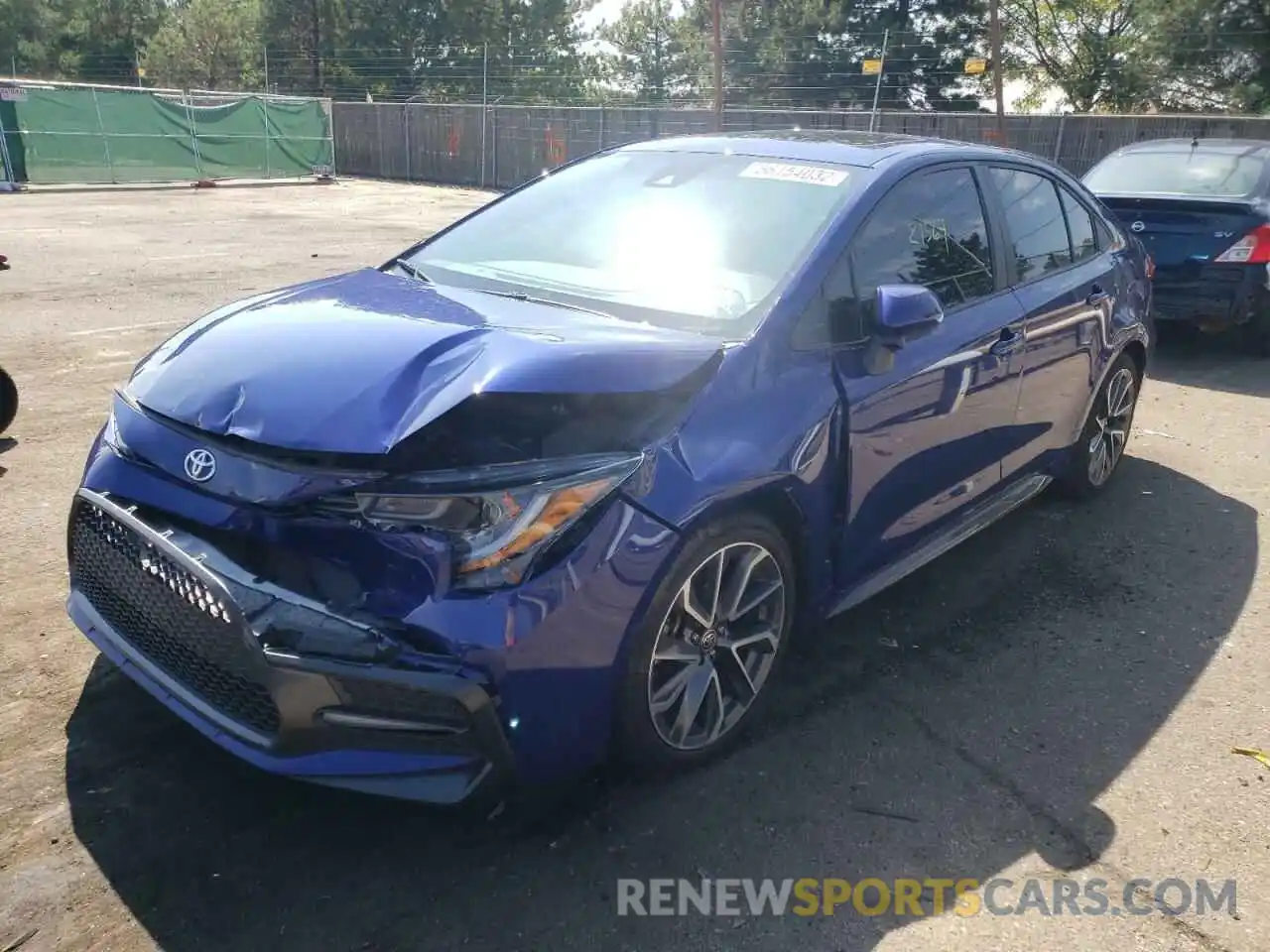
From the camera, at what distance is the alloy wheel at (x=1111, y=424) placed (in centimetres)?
516

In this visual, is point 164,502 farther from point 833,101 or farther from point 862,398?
point 833,101

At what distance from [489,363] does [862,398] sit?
125 centimetres

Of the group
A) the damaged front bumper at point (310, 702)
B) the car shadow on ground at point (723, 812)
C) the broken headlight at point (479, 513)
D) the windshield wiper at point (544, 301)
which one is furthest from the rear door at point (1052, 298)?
the damaged front bumper at point (310, 702)

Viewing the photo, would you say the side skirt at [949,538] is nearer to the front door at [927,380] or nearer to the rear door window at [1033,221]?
the front door at [927,380]

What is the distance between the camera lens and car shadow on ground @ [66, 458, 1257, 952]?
242cm

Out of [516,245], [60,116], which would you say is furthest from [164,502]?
[60,116]

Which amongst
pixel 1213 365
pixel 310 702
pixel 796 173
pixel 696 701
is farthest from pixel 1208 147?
pixel 310 702

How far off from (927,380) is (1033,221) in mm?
1407

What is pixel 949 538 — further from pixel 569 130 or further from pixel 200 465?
pixel 569 130

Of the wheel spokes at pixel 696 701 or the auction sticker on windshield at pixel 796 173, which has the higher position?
the auction sticker on windshield at pixel 796 173

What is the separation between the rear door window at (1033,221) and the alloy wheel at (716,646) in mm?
2035

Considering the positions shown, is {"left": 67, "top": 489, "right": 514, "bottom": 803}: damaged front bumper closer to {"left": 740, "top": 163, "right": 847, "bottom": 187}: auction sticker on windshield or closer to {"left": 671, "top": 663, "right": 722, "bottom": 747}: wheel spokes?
{"left": 671, "top": 663, "right": 722, "bottom": 747}: wheel spokes

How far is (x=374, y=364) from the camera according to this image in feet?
8.71

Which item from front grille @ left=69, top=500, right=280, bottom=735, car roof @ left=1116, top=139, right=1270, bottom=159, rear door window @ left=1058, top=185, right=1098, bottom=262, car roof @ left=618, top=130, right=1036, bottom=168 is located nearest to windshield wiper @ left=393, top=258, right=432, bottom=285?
car roof @ left=618, top=130, right=1036, bottom=168
